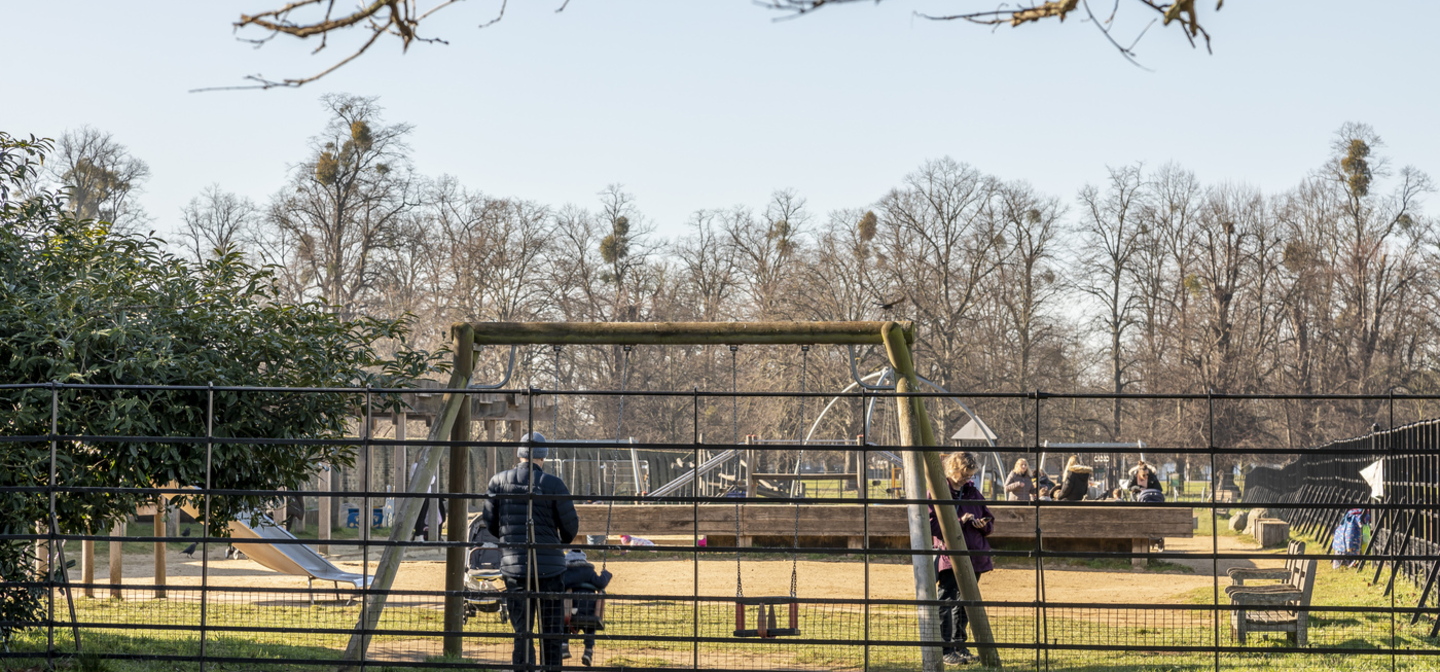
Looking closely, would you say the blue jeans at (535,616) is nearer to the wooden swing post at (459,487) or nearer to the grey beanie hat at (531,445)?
the wooden swing post at (459,487)

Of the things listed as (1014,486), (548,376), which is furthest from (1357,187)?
(1014,486)

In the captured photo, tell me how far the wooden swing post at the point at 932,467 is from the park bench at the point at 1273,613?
2288 millimetres

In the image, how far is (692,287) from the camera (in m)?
44.2

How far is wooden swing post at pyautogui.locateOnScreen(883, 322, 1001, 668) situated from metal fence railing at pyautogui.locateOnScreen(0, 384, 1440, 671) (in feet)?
1.07

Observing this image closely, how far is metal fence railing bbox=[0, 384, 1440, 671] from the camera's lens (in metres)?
5.92

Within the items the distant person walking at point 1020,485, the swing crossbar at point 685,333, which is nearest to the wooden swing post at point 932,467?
the swing crossbar at point 685,333

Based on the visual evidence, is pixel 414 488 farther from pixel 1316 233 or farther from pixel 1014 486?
pixel 1316 233

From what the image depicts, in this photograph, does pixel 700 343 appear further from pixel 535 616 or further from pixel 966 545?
pixel 966 545

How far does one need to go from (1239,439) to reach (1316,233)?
8.48 meters

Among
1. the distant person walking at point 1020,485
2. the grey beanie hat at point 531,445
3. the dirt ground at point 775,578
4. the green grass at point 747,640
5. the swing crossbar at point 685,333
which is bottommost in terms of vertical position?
→ the dirt ground at point 775,578

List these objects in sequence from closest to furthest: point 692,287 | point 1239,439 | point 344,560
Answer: point 344,560, point 1239,439, point 692,287

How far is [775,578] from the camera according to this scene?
1408cm

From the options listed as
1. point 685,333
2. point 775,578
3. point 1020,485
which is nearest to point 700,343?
point 685,333

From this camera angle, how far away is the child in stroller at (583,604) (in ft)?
24.8
